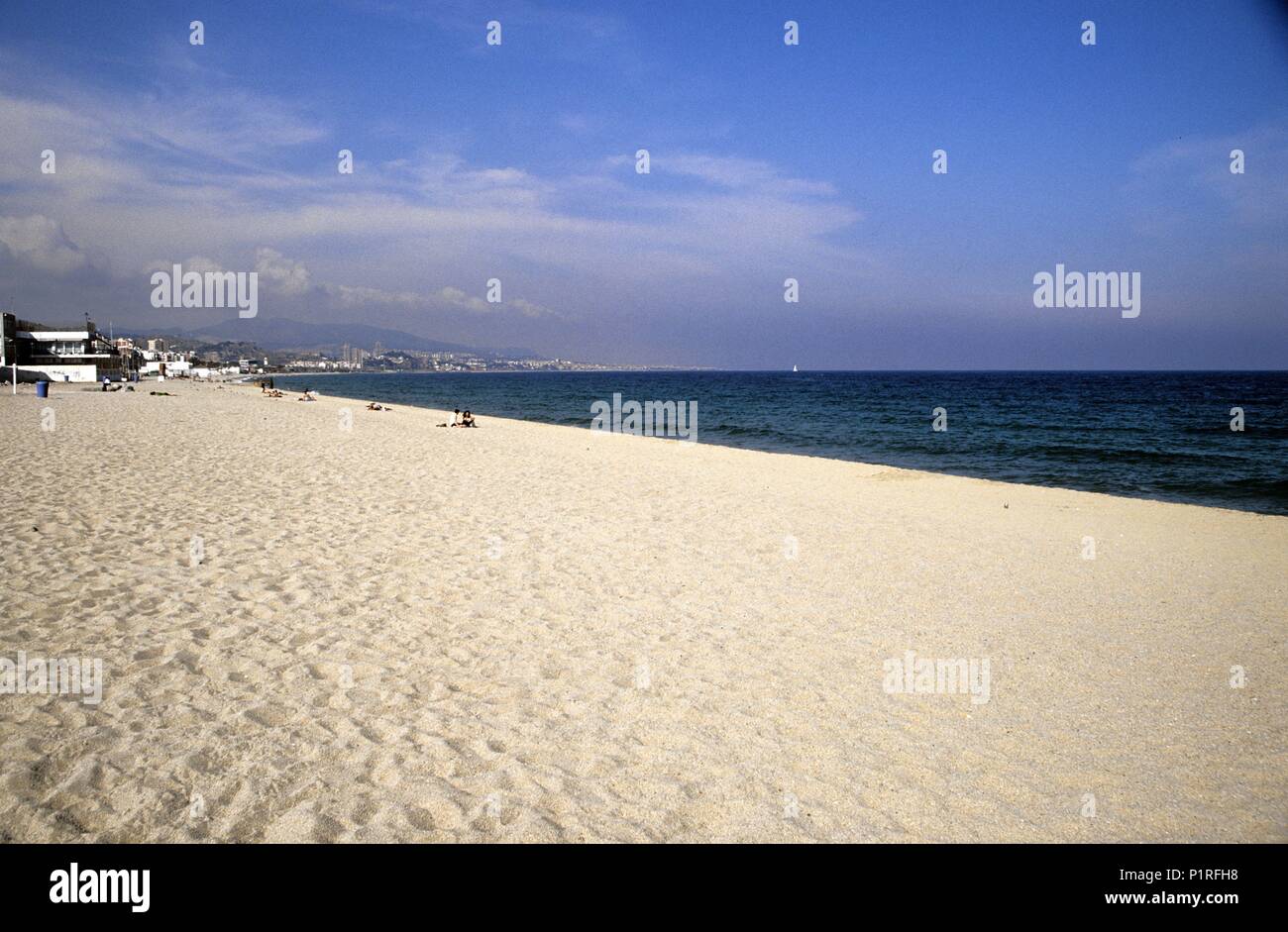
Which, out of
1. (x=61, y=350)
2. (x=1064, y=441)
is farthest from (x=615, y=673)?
(x=61, y=350)

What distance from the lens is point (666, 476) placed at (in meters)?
15.2

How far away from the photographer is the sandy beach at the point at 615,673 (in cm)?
348

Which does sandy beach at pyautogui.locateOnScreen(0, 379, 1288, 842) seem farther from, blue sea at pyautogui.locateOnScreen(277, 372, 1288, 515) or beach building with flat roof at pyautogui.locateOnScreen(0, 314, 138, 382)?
beach building with flat roof at pyautogui.locateOnScreen(0, 314, 138, 382)

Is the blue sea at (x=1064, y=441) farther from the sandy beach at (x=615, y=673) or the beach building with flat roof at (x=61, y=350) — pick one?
the beach building with flat roof at (x=61, y=350)

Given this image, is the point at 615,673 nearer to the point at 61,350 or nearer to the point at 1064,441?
the point at 1064,441

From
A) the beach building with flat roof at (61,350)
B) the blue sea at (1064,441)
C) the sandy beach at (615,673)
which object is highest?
the beach building with flat roof at (61,350)

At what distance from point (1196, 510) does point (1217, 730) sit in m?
10.8

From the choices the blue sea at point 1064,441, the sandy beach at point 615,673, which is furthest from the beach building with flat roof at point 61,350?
the sandy beach at point 615,673

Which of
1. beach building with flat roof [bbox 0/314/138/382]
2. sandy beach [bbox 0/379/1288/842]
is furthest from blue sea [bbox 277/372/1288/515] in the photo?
beach building with flat roof [bbox 0/314/138/382]
